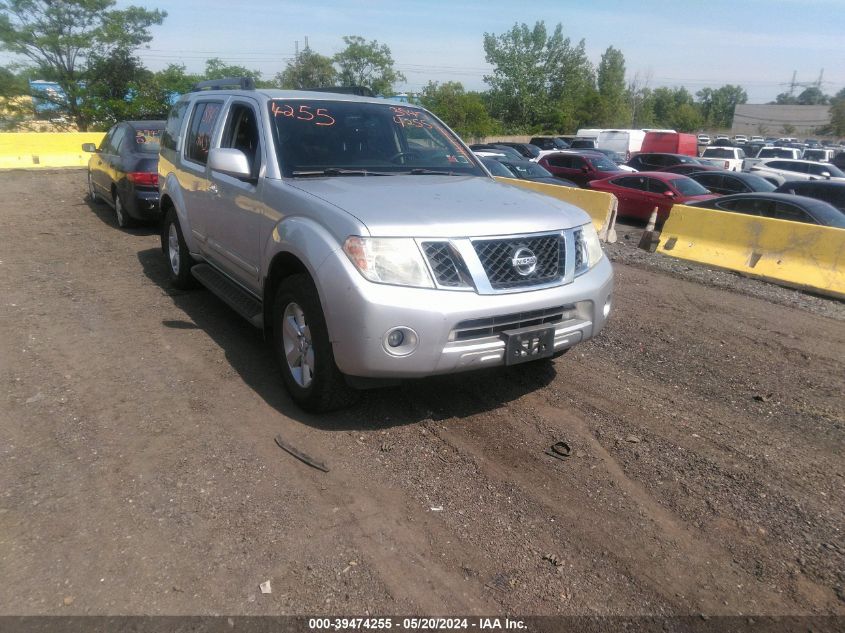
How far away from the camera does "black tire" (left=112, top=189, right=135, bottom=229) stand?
412 inches

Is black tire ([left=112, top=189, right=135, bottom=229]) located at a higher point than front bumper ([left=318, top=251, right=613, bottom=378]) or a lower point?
lower

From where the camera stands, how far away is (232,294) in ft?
17.5

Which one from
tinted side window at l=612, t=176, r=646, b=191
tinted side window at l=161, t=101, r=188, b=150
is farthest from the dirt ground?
tinted side window at l=612, t=176, r=646, b=191

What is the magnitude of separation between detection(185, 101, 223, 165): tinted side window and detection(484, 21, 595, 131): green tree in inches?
2498

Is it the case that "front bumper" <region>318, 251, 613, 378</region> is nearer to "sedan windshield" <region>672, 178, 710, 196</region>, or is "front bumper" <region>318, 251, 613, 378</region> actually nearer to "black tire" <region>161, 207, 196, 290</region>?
"black tire" <region>161, 207, 196, 290</region>

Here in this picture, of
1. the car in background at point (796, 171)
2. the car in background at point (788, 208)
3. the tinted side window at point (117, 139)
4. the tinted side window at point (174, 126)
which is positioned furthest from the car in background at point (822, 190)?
the tinted side window at point (117, 139)

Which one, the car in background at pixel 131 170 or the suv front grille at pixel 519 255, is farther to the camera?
the car in background at pixel 131 170

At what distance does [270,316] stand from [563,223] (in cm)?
209

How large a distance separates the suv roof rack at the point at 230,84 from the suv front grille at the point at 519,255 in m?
3.00

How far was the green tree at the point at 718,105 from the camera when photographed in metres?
122

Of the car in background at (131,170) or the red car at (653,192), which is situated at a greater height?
the car in background at (131,170)

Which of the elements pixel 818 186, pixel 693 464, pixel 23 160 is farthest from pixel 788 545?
pixel 23 160

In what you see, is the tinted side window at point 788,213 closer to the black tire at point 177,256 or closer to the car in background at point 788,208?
the car in background at point 788,208

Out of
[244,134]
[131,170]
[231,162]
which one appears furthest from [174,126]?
[131,170]
